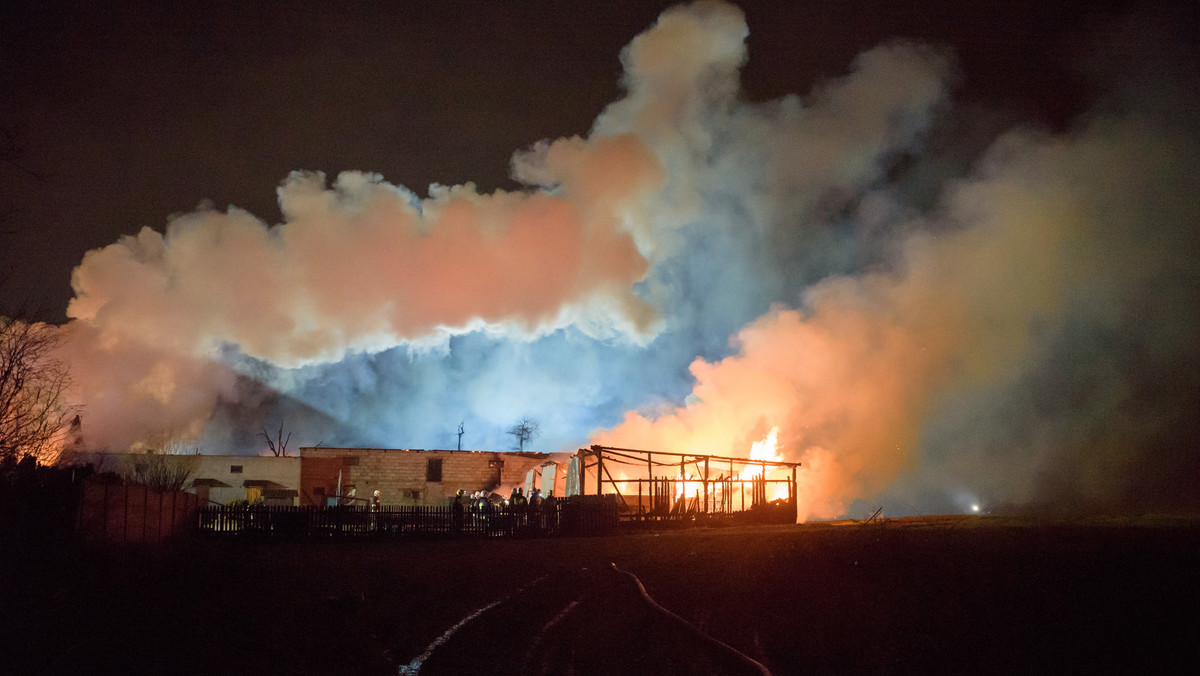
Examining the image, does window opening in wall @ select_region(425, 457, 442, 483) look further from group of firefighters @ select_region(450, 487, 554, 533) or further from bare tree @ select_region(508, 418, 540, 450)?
bare tree @ select_region(508, 418, 540, 450)

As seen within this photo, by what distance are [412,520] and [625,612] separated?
2014 centimetres

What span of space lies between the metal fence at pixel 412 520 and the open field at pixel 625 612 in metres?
11.1

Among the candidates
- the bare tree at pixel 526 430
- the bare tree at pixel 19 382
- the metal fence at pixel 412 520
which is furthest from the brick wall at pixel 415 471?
the bare tree at pixel 526 430

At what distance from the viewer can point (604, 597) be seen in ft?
38.4

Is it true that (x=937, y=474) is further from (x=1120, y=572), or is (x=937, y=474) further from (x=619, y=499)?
(x=1120, y=572)

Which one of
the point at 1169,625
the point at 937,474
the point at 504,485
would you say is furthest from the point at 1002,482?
the point at 1169,625

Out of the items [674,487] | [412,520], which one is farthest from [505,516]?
[674,487]

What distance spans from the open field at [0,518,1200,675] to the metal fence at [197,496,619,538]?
1105 centimetres

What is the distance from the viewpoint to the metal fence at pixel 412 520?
26828 millimetres

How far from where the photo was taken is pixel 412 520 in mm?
28422

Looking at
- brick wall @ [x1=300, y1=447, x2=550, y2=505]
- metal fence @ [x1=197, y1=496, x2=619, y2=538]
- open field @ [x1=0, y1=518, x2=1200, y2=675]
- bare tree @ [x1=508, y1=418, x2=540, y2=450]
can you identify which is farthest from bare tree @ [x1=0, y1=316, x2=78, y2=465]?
bare tree @ [x1=508, y1=418, x2=540, y2=450]

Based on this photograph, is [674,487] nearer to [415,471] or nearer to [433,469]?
[433,469]

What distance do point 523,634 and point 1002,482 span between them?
159ft

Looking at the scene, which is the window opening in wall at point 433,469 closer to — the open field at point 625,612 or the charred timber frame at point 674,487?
the charred timber frame at point 674,487
